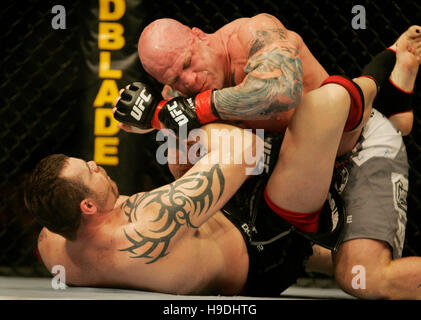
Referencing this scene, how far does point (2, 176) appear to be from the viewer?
86.8 inches

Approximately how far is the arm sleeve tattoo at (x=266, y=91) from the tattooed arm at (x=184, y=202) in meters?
0.06

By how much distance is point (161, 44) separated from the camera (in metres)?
1.37

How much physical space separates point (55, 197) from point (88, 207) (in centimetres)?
8

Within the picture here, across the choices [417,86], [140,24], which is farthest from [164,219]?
[417,86]

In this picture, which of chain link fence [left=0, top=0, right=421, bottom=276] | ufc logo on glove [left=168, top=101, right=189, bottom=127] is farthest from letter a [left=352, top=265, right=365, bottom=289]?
chain link fence [left=0, top=0, right=421, bottom=276]

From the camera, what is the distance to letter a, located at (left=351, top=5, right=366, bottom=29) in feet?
6.59

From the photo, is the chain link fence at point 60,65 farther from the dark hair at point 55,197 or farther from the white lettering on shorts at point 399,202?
the dark hair at point 55,197

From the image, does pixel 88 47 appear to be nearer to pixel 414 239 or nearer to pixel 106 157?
pixel 106 157

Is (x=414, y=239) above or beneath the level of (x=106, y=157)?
beneath

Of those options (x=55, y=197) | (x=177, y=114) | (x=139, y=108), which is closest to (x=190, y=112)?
(x=177, y=114)

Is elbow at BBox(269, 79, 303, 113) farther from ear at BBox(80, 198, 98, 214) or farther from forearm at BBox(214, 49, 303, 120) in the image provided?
ear at BBox(80, 198, 98, 214)

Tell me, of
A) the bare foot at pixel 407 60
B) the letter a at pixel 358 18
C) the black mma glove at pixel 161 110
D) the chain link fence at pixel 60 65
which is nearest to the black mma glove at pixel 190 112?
the black mma glove at pixel 161 110

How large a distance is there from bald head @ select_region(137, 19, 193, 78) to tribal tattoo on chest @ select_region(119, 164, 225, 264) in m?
0.36

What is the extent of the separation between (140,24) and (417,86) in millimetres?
1139
